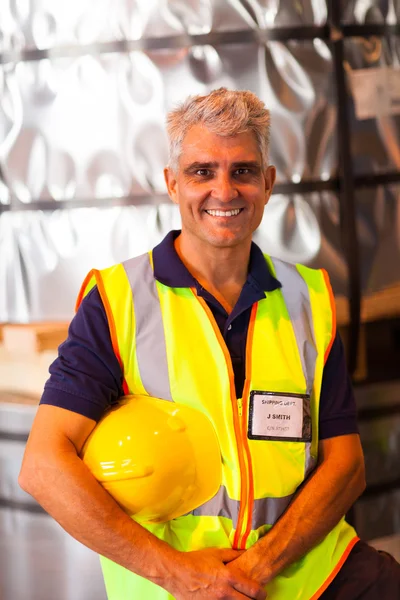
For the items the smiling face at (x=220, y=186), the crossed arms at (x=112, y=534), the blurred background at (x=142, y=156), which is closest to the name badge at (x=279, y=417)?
the crossed arms at (x=112, y=534)

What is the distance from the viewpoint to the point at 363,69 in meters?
2.66

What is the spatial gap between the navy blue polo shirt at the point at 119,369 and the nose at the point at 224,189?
20cm

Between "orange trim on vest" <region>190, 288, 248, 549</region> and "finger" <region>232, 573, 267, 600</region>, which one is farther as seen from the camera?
"orange trim on vest" <region>190, 288, 248, 549</region>

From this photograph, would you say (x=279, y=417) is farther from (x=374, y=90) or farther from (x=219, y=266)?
(x=374, y=90)

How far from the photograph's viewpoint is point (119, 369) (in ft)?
5.64

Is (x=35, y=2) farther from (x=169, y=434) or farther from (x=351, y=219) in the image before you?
(x=169, y=434)

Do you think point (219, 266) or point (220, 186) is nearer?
point (220, 186)

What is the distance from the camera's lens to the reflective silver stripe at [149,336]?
5.63 feet

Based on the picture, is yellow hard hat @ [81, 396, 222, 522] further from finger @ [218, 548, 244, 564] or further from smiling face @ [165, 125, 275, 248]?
smiling face @ [165, 125, 275, 248]

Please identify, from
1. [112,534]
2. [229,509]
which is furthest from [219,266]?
[112,534]

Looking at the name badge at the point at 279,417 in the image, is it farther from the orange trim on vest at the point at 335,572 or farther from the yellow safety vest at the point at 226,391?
the orange trim on vest at the point at 335,572

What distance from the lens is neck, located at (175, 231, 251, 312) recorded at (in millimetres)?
1837

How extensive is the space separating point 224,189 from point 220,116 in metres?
0.16

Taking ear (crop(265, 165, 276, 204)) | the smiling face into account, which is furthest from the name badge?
ear (crop(265, 165, 276, 204))
